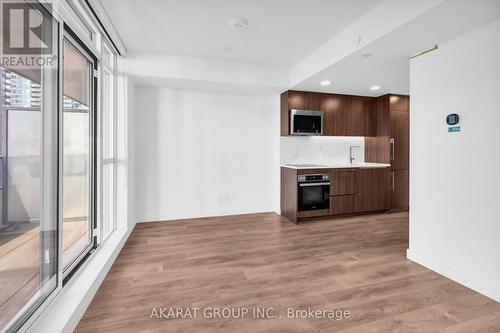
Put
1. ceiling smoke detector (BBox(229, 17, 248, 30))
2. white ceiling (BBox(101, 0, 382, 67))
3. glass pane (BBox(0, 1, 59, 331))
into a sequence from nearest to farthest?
glass pane (BBox(0, 1, 59, 331)) → white ceiling (BBox(101, 0, 382, 67)) → ceiling smoke detector (BBox(229, 17, 248, 30))

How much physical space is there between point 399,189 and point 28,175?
5.59 metres

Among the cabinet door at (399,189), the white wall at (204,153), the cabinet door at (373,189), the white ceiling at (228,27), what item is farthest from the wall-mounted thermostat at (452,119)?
the white wall at (204,153)

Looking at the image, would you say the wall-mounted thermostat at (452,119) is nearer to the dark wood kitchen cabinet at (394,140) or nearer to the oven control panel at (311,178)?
the oven control panel at (311,178)

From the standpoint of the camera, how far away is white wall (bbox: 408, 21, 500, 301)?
210cm

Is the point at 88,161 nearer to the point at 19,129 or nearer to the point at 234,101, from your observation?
the point at 19,129

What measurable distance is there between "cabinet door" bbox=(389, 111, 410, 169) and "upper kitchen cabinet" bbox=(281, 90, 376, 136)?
1.19ft

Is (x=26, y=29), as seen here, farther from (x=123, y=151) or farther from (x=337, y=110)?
(x=337, y=110)

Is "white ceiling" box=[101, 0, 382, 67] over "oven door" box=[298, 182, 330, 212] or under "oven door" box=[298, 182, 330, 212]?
over

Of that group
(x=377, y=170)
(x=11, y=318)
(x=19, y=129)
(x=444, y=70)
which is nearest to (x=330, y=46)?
(x=444, y=70)

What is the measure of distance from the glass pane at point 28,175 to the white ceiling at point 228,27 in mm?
1173

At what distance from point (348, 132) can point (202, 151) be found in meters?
2.89

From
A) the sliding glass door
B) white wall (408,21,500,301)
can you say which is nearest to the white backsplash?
white wall (408,21,500,301)

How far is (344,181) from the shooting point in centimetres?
450

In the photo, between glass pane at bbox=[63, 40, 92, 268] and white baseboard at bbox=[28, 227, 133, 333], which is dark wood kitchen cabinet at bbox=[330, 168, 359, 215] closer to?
white baseboard at bbox=[28, 227, 133, 333]
